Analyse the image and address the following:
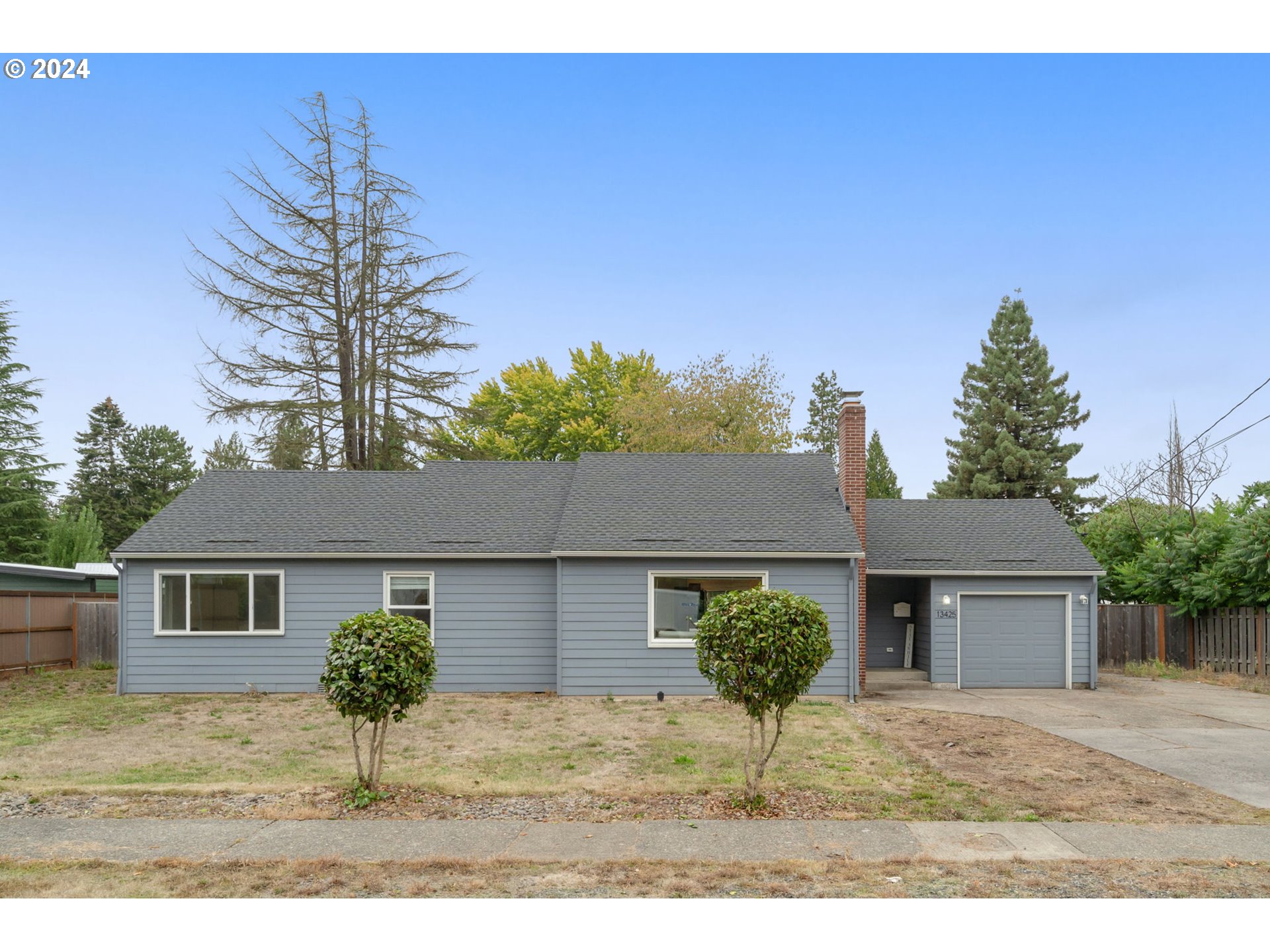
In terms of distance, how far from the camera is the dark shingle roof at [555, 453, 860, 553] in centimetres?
1477

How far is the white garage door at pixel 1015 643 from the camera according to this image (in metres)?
16.1

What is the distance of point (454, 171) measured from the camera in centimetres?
2078

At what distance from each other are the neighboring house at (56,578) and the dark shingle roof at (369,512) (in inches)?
216

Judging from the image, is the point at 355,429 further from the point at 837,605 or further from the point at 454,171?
the point at 837,605

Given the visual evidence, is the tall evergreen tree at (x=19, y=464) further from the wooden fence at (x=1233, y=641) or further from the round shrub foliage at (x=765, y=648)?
the wooden fence at (x=1233, y=641)

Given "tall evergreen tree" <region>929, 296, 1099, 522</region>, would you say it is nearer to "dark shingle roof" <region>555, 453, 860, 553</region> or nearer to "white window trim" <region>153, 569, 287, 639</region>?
"dark shingle roof" <region>555, 453, 860, 553</region>

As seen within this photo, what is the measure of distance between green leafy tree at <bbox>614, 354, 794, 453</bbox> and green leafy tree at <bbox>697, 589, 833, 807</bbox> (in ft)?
86.4

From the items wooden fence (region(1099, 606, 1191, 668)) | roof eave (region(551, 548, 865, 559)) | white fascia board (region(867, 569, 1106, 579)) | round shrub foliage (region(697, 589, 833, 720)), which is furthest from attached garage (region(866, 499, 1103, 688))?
round shrub foliage (region(697, 589, 833, 720))

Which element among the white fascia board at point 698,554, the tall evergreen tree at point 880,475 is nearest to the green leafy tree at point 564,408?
the tall evergreen tree at point 880,475

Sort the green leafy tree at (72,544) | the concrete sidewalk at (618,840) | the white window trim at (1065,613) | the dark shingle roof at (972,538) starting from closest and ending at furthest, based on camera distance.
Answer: the concrete sidewalk at (618,840) → the white window trim at (1065,613) → the dark shingle roof at (972,538) → the green leafy tree at (72,544)

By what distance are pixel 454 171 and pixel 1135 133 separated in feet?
47.9

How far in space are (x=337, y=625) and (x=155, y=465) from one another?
4316 cm

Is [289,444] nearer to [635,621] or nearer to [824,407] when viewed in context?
[635,621]

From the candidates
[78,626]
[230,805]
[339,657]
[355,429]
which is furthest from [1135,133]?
[78,626]
